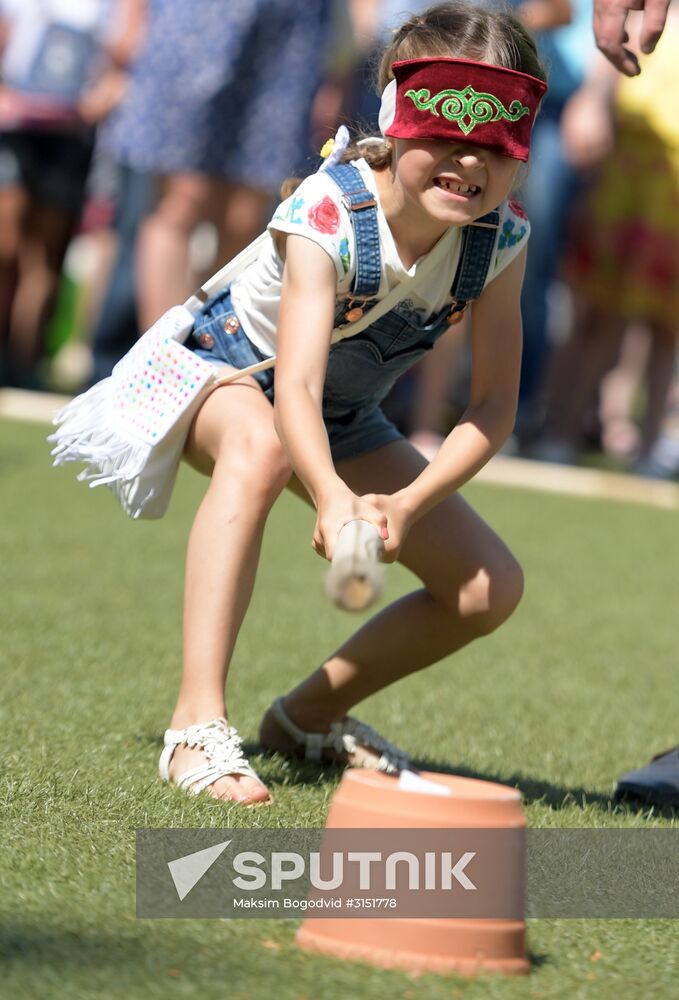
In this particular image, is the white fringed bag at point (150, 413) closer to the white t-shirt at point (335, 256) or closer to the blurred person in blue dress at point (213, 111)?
the white t-shirt at point (335, 256)

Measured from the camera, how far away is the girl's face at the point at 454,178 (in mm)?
2137

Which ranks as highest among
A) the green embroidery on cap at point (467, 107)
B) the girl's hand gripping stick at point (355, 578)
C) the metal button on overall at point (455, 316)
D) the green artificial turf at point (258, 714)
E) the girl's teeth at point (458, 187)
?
the green embroidery on cap at point (467, 107)

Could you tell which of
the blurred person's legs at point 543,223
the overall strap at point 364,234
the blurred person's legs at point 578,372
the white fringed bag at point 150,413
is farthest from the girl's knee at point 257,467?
the blurred person's legs at point 578,372

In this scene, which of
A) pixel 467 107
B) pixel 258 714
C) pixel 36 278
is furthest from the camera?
pixel 36 278

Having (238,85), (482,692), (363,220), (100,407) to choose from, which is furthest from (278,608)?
(238,85)

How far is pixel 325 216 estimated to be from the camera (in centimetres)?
218

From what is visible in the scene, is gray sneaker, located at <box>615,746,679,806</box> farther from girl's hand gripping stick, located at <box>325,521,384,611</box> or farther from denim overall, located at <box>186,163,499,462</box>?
girl's hand gripping stick, located at <box>325,521,384,611</box>

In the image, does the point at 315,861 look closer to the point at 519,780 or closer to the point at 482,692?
the point at 519,780

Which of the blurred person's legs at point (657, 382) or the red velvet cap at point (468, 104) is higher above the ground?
the red velvet cap at point (468, 104)

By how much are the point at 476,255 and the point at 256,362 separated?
0.37 metres

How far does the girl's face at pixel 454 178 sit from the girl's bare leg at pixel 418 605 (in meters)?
0.47

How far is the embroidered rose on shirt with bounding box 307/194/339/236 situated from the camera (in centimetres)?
217

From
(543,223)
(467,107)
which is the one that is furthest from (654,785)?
(543,223)

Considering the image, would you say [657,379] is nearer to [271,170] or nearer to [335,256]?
[271,170]
